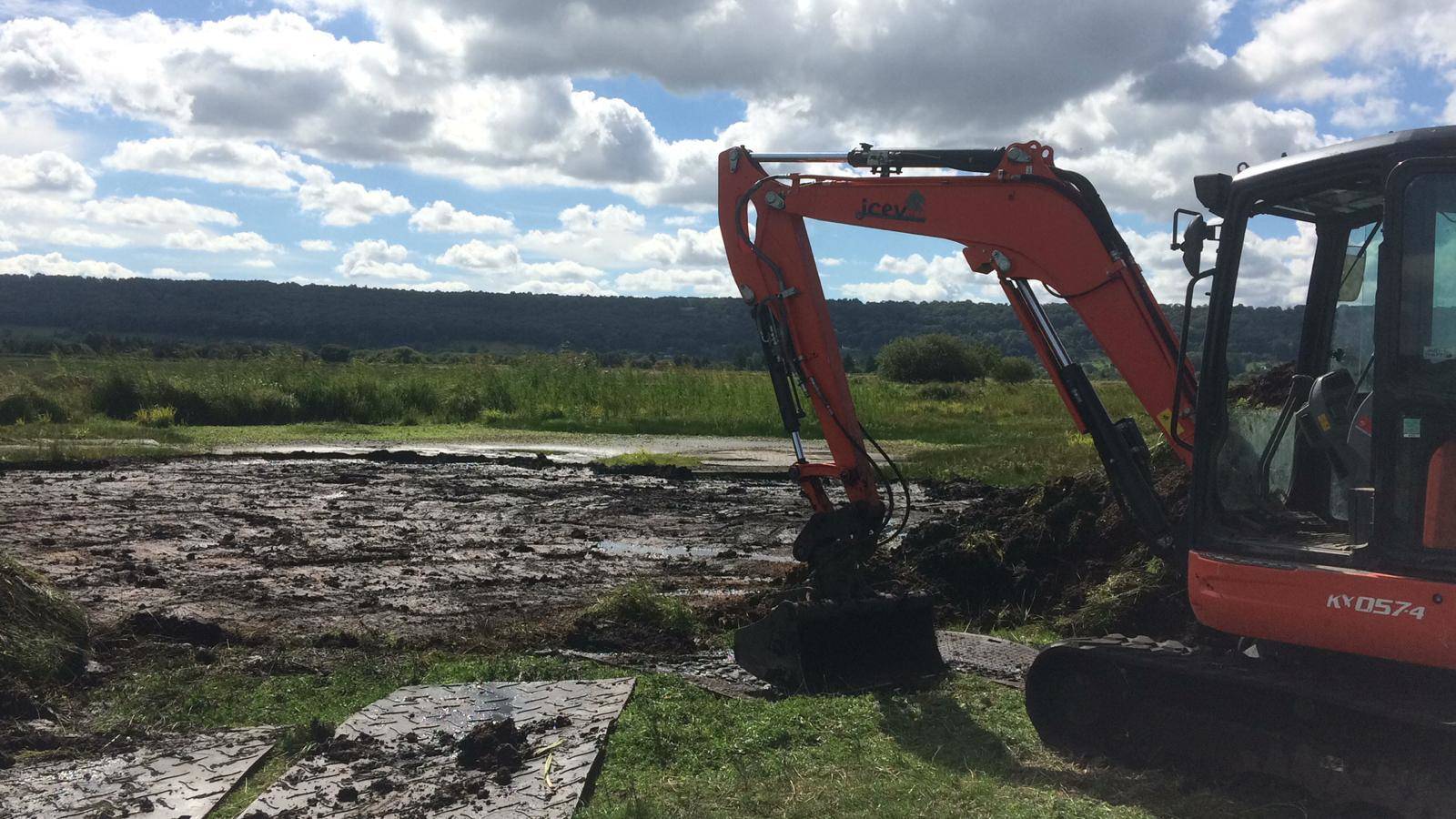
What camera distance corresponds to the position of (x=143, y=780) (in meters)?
5.87

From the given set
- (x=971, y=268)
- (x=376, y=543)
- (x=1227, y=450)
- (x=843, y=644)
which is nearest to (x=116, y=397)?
(x=376, y=543)

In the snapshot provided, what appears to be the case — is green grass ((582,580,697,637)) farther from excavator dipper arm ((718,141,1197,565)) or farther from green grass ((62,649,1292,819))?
excavator dipper arm ((718,141,1197,565))

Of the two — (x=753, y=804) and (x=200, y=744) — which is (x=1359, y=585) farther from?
(x=200, y=744)

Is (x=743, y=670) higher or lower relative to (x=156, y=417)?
lower

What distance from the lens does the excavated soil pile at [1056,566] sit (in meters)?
8.51

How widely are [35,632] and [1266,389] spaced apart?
8008mm

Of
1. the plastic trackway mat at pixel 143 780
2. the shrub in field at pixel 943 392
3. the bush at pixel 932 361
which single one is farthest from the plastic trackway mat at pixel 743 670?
the bush at pixel 932 361

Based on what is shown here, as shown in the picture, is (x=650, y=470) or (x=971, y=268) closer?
(x=971, y=268)

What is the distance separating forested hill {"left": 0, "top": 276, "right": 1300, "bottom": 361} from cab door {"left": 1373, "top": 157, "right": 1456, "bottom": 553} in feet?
323

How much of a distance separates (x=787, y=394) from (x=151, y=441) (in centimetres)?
2058

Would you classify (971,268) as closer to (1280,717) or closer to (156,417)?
(1280,717)

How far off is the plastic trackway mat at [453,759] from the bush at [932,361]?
55.1 m

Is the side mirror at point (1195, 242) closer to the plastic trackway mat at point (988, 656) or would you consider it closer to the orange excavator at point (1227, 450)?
the orange excavator at point (1227, 450)

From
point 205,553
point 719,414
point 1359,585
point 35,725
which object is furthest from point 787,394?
point 719,414
